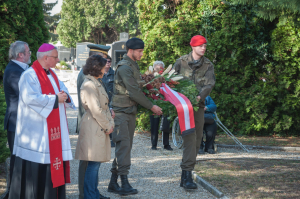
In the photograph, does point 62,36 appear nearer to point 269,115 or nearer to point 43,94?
point 269,115

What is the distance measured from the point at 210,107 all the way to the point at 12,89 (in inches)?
189

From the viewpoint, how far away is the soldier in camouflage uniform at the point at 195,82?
491cm

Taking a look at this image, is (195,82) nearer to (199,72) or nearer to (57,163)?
(199,72)

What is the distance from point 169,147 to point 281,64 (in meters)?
4.19

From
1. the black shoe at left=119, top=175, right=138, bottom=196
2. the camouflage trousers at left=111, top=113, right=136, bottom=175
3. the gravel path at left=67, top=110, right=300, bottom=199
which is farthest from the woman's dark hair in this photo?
the gravel path at left=67, top=110, right=300, bottom=199

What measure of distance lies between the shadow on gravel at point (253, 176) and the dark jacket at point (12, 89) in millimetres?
3010

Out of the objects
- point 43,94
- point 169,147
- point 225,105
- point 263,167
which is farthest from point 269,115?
point 43,94

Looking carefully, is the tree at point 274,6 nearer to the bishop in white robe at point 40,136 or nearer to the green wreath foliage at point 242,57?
the bishop in white robe at point 40,136

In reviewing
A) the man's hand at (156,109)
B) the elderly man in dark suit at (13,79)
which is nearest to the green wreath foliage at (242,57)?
the man's hand at (156,109)

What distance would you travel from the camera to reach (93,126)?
3.96 meters

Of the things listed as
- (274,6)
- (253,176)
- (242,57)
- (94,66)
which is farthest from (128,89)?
(242,57)

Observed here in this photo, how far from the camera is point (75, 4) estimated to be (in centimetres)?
5103

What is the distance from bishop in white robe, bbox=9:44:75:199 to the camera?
3.45 metres

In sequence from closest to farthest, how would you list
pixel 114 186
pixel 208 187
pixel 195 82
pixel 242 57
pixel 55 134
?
pixel 55 134 → pixel 114 186 → pixel 208 187 → pixel 195 82 → pixel 242 57
